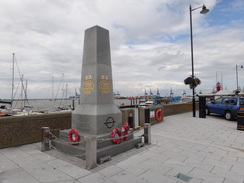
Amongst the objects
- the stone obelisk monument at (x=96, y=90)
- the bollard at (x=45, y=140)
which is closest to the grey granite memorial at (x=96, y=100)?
the stone obelisk monument at (x=96, y=90)

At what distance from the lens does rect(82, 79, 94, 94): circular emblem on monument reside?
7108 millimetres

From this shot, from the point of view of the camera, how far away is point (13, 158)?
565cm

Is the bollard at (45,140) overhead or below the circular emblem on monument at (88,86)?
below

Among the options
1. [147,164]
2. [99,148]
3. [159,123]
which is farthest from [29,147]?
[159,123]

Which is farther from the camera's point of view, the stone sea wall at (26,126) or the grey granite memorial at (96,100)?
the stone sea wall at (26,126)

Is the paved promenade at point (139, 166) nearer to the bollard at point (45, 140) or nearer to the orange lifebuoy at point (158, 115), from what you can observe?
the bollard at point (45, 140)

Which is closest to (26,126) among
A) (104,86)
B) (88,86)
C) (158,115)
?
(88,86)

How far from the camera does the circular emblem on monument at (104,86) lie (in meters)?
7.14

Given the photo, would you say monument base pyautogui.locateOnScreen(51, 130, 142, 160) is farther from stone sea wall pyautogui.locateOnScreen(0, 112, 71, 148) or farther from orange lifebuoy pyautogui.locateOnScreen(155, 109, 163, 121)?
orange lifebuoy pyautogui.locateOnScreen(155, 109, 163, 121)

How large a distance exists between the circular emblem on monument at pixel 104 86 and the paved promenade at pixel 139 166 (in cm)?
272

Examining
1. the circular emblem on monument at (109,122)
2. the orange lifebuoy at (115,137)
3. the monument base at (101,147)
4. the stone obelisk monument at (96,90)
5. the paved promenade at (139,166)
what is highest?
the stone obelisk monument at (96,90)

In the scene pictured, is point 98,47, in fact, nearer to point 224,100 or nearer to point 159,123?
point 159,123

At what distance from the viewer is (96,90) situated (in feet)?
22.8

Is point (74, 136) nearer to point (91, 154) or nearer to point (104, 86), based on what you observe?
point (91, 154)
